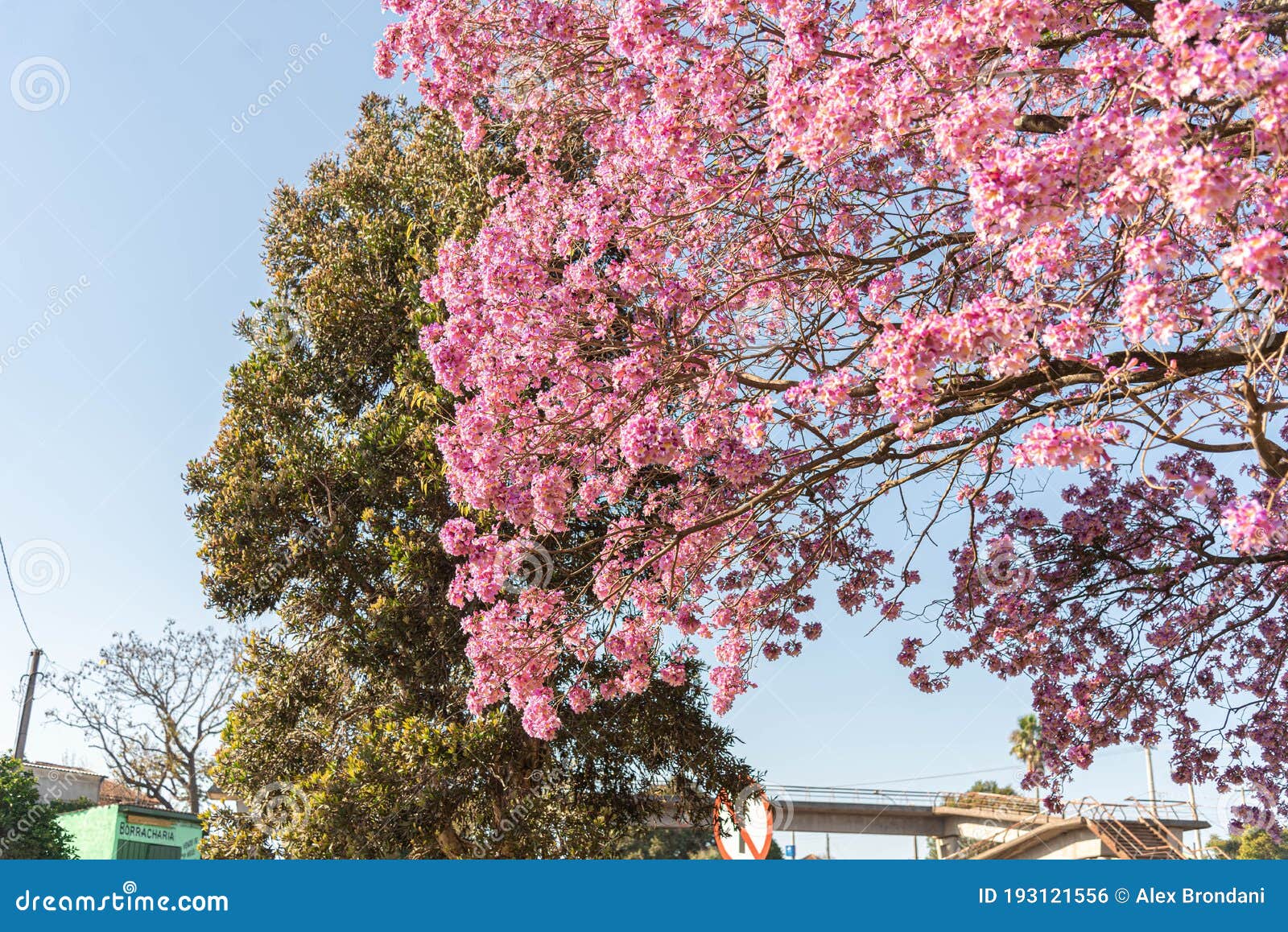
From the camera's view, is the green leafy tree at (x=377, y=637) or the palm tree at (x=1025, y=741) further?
the palm tree at (x=1025, y=741)

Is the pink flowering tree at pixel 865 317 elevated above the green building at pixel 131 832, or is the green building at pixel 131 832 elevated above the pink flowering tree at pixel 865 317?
the pink flowering tree at pixel 865 317

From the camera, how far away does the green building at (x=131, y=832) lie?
20.9 m

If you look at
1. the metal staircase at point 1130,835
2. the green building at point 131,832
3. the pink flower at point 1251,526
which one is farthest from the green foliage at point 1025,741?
the pink flower at point 1251,526

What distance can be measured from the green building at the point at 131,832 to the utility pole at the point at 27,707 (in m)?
2.28

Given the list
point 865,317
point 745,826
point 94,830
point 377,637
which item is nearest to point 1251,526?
point 865,317

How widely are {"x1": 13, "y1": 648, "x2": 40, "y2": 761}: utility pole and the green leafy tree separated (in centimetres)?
1184

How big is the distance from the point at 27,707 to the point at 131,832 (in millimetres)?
3461

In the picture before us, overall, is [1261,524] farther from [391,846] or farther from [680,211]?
[391,846]

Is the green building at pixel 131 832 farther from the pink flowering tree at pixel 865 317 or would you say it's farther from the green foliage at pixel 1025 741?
the green foliage at pixel 1025 741

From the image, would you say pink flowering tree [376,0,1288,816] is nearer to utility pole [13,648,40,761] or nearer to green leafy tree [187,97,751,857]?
green leafy tree [187,97,751,857]

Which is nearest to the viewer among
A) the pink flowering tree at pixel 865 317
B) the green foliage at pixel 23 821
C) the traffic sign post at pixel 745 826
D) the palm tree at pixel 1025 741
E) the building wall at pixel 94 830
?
the pink flowering tree at pixel 865 317

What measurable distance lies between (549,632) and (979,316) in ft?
13.0

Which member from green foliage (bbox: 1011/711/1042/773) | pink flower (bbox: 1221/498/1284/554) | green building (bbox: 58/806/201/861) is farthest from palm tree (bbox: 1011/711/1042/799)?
pink flower (bbox: 1221/498/1284/554)

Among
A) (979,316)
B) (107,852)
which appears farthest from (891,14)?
(107,852)
